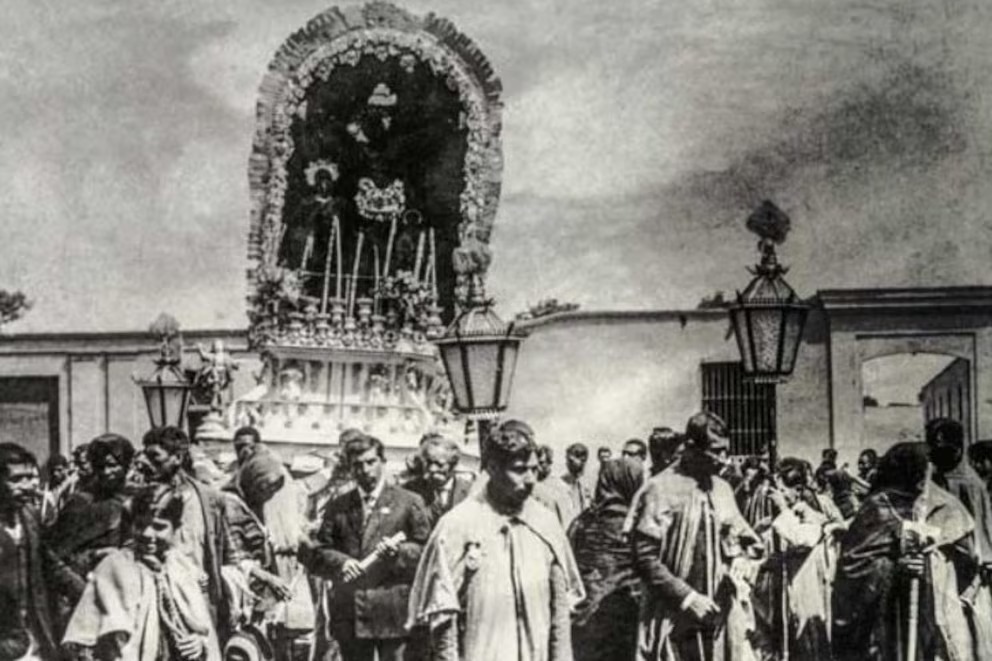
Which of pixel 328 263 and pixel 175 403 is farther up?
pixel 328 263

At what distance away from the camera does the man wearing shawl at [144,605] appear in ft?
18.2

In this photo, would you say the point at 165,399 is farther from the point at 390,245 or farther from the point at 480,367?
the point at 390,245

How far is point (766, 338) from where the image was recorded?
7.11 m

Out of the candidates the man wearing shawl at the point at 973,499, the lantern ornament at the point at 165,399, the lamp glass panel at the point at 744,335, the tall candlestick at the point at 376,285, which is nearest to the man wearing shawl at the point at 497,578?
the lamp glass panel at the point at 744,335

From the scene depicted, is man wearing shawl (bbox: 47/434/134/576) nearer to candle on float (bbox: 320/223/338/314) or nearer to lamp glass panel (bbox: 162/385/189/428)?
lamp glass panel (bbox: 162/385/189/428)

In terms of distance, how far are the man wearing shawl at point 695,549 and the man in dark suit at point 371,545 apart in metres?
1.00

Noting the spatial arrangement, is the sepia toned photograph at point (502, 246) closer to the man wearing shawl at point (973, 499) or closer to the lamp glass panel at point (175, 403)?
the lamp glass panel at point (175, 403)

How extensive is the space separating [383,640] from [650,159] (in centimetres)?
569

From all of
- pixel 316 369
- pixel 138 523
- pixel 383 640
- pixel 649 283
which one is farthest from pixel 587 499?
pixel 138 523

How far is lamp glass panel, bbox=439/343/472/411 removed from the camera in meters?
6.74

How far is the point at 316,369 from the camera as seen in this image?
13477 mm

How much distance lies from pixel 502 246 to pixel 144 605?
811 centimetres

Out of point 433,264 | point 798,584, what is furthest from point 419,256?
point 798,584

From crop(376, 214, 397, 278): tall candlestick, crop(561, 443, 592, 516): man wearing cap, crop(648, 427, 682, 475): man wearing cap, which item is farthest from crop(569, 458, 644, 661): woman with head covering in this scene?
crop(376, 214, 397, 278): tall candlestick
